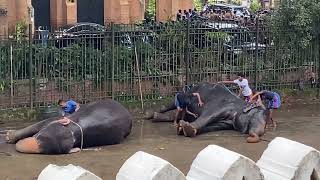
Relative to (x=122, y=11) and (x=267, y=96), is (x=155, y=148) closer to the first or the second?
(x=267, y=96)

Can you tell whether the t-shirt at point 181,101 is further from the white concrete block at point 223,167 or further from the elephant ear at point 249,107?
the white concrete block at point 223,167

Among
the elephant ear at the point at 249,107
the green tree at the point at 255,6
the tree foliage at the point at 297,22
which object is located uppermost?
the green tree at the point at 255,6

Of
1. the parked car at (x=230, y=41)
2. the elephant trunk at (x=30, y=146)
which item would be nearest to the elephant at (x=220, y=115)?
the parked car at (x=230, y=41)

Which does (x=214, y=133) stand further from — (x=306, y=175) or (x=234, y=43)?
(x=306, y=175)

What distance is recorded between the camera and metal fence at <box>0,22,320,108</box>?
50.3 ft

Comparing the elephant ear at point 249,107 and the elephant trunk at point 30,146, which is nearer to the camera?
the elephant trunk at point 30,146

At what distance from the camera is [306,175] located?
7.25m

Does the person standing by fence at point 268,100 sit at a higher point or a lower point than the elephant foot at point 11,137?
higher

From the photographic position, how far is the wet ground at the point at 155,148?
11.1 metres

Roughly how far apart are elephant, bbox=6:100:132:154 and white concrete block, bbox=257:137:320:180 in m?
5.32

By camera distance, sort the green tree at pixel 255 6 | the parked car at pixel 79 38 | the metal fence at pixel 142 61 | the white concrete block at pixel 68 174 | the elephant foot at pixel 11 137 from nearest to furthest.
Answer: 1. the white concrete block at pixel 68 174
2. the elephant foot at pixel 11 137
3. the metal fence at pixel 142 61
4. the parked car at pixel 79 38
5. the green tree at pixel 255 6

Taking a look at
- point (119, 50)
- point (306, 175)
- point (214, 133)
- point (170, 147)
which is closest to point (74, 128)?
point (170, 147)

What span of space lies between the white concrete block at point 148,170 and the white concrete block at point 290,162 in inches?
47.4

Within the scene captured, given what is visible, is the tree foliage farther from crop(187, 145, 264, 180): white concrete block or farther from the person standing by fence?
crop(187, 145, 264, 180): white concrete block
